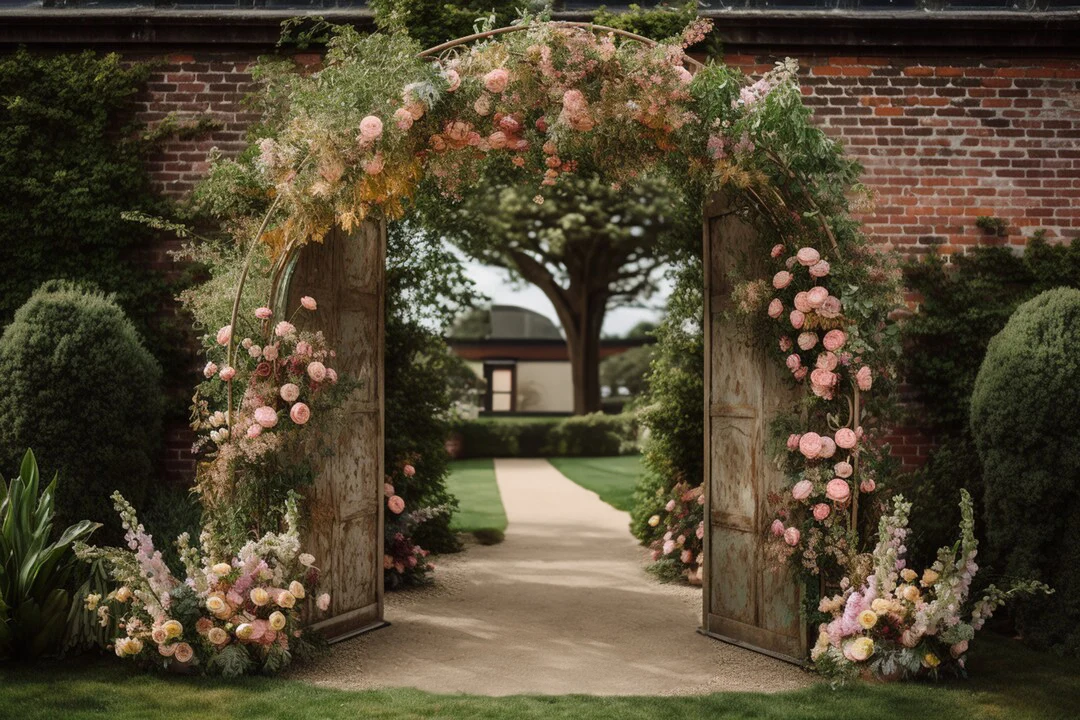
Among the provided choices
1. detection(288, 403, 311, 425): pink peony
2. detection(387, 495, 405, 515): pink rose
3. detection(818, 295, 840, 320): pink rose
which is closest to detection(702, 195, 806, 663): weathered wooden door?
detection(818, 295, 840, 320): pink rose

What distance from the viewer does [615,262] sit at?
22328mm

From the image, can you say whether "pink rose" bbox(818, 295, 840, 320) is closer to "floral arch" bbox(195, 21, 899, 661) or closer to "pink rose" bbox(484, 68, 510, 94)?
"floral arch" bbox(195, 21, 899, 661)

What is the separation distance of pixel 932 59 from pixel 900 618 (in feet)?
13.8

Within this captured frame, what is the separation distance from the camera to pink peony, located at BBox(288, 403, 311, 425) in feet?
16.5

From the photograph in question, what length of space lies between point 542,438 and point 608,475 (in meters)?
4.75

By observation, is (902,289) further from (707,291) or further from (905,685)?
(905,685)

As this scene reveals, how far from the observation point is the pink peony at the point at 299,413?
5023 millimetres

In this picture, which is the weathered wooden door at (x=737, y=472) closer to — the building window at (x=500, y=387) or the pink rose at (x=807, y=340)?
the pink rose at (x=807, y=340)

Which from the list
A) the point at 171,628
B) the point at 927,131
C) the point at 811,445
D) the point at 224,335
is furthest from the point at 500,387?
the point at 171,628

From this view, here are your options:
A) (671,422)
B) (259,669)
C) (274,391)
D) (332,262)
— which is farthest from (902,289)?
(259,669)

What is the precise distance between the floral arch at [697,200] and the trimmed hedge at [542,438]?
15.1m

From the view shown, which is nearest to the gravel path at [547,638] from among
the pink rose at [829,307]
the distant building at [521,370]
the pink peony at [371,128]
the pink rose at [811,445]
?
the pink rose at [811,445]

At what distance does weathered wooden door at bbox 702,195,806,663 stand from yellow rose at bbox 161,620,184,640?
3062 millimetres

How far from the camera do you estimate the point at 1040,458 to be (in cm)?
537
